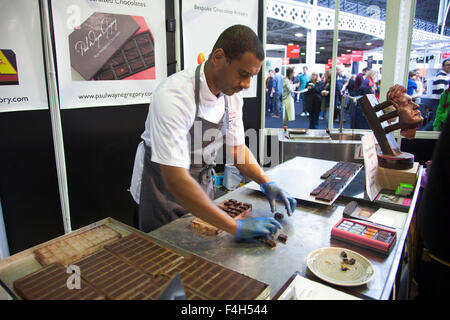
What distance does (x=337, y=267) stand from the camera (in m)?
0.98

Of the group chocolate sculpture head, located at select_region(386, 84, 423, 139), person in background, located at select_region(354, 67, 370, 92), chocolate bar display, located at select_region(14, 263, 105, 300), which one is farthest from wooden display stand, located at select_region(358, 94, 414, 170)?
person in background, located at select_region(354, 67, 370, 92)

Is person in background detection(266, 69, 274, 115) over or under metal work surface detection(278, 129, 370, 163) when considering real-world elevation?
over

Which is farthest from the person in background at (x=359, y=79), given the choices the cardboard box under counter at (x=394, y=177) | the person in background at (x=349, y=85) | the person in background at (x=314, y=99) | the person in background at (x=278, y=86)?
the cardboard box under counter at (x=394, y=177)

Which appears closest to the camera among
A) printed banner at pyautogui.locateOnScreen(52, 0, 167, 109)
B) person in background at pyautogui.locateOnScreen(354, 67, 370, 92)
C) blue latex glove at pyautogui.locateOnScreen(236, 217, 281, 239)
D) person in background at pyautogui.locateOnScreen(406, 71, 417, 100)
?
blue latex glove at pyautogui.locateOnScreen(236, 217, 281, 239)

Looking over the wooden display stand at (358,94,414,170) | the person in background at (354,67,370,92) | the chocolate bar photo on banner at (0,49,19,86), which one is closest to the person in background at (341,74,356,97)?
the person in background at (354,67,370,92)

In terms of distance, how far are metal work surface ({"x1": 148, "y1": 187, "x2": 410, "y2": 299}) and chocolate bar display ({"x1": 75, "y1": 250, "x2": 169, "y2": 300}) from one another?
0.55ft

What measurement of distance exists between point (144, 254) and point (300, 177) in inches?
43.7

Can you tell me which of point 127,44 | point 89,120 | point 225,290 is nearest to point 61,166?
point 89,120

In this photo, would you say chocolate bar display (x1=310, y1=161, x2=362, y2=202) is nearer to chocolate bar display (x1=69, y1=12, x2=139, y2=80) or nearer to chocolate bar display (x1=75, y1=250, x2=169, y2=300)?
chocolate bar display (x1=75, y1=250, x2=169, y2=300)

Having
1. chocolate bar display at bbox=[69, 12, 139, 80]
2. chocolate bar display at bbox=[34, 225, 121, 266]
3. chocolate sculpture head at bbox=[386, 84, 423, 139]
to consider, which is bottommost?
chocolate bar display at bbox=[34, 225, 121, 266]

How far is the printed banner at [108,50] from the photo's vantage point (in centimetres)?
228

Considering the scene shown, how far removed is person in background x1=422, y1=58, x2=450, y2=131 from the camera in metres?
4.16

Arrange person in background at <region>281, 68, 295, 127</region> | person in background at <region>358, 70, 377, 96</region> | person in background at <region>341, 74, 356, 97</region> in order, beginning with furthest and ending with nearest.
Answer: person in background at <region>341, 74, 356, 97</region>
person in background at <region>281, 68, 295, 127</region>
person in background at <region>358, 70, 377, 96</region>

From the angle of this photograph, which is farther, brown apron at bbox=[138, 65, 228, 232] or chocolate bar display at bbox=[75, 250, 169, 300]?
brown apron at bbox=[138, 65, 228, 232]
